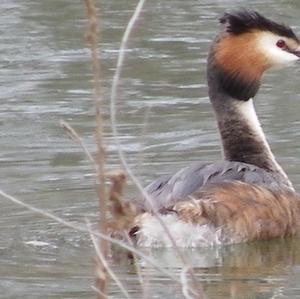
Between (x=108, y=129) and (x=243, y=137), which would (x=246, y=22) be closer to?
(x=243, y=137)

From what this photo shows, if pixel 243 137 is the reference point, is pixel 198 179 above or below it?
above

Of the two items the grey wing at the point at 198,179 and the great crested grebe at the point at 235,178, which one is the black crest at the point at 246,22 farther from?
the grey wing at the point at 198,179

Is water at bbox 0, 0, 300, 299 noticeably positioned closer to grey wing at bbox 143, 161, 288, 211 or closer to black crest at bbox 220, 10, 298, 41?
grey wing at bbox 143, 161, 288, 211

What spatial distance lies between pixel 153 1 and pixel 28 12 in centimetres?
141

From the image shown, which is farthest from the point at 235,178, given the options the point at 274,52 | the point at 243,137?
the point at 274,52

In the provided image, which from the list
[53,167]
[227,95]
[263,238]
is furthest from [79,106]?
[263,238]

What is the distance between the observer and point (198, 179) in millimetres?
7047

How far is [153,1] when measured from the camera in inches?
586

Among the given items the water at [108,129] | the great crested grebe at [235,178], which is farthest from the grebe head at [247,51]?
the water at [108,129]

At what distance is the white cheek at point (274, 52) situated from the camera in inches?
305

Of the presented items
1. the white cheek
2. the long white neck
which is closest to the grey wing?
the long white neck

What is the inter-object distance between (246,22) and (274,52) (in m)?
0.35

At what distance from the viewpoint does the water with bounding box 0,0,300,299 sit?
635 centimetres

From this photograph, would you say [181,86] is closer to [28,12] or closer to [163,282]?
[28,12]
